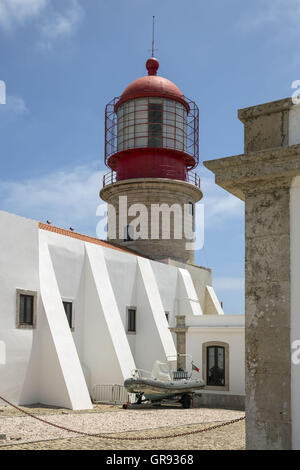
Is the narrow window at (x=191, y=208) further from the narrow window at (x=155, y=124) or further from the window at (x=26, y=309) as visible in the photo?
the window at (x=26, y=309)

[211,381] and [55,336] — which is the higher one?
[55,336]

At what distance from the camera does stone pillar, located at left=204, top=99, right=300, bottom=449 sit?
5.98 meters

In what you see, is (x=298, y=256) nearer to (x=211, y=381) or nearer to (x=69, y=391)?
(x=69, y=391)

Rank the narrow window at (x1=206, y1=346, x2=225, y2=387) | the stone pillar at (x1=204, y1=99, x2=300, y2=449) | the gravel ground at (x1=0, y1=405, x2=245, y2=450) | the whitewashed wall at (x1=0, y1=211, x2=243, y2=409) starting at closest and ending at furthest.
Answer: the stone pillar at (x1=204, y1=99, x2=300, y2=449) → the gravel ground at (x1=0, y1=405, x2=245, y2=450) → the whitewashed wall at (x1=0, y1=211, x2=243, y2=409) → the narrow window at (x1=206, y1=346, x2=225, y2=387)

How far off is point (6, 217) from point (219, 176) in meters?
10.6

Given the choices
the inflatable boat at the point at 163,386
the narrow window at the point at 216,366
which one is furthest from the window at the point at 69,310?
the narrow window at the point at 216,366

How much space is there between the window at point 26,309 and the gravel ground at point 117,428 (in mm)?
2456

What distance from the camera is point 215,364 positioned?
64.4 ft

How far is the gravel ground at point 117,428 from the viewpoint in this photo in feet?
28.8

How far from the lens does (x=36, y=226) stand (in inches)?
675

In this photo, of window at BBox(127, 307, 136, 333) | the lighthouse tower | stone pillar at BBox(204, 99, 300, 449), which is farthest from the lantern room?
stone pillar at BBox(204, 99, 300, 449)

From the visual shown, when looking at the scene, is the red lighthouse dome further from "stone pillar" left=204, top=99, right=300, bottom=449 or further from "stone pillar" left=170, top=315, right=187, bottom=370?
"stone pillar" left=204, top=99, right=300, bottom=449

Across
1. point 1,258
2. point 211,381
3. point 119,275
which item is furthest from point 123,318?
point 1,258
